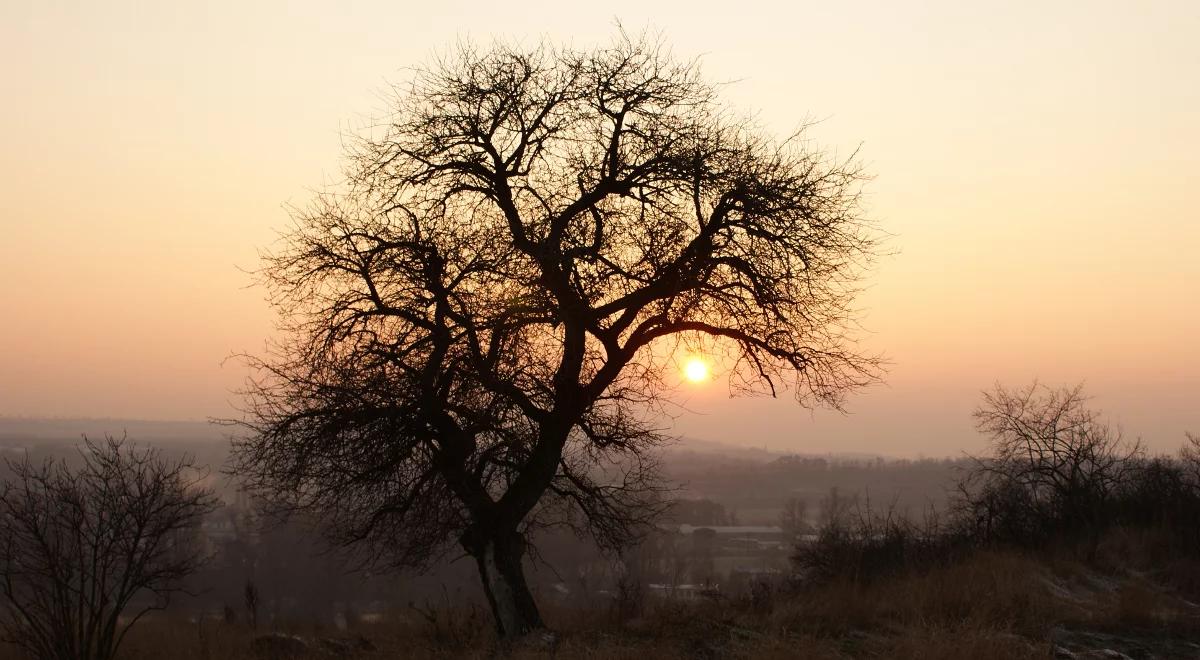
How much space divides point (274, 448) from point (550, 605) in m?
8.02

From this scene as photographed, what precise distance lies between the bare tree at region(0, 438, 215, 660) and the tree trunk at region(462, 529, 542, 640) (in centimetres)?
408

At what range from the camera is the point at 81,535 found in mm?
12391

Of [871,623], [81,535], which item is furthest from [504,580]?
[81,535]

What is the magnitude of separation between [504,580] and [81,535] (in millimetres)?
5788

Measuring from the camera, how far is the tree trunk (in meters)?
13.8

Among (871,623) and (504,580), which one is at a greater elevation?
(504,580)

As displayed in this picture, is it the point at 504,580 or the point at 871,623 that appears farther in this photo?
the point at 504,580

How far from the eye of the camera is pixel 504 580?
1396 centimetres

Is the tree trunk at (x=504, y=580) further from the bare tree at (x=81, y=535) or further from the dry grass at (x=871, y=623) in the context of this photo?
the bare tree at (x=81, y=535)

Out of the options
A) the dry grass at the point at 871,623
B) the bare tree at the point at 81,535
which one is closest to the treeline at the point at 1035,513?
the dry grass at the point at 871,623

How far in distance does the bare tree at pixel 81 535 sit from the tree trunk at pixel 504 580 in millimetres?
4085

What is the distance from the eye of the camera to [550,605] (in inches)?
752

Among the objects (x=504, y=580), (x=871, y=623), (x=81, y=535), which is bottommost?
(x=871, y=623)

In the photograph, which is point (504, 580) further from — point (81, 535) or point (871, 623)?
point (81, 535)
